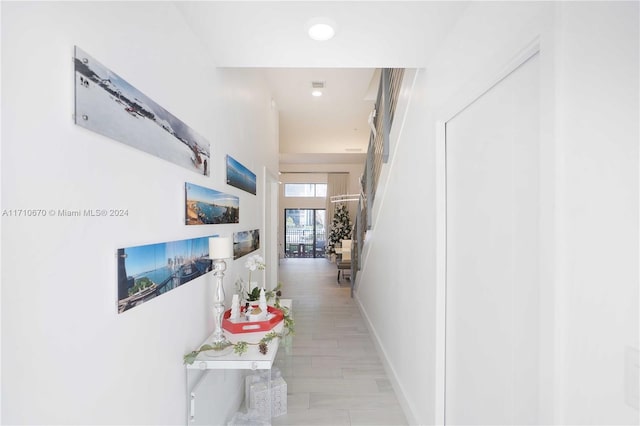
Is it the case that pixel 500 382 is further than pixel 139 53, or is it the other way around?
pixel 500 382

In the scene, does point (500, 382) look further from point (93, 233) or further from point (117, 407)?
point (93, 233)

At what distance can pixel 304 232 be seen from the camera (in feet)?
37.9

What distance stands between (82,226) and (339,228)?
9.76 m

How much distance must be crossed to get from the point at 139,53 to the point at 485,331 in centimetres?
192


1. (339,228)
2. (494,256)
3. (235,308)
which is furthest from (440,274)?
(339,228)

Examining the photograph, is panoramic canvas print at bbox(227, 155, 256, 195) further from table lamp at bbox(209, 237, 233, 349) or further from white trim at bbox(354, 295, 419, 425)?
white trim at bbox(354, 295, 419, 425)

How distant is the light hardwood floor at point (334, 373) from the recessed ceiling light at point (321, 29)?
1895 millimetres

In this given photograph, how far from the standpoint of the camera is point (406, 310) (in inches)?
98.7

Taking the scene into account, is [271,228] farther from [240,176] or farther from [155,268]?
[155,268]

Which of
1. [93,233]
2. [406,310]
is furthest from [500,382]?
[93,233]

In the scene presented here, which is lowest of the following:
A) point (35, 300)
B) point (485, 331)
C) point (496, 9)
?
point (485, 331)

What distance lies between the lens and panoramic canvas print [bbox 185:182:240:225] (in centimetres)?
165

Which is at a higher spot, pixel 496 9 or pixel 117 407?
pixel 496 9

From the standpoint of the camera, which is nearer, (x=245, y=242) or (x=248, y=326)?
(x=248, y=326)
